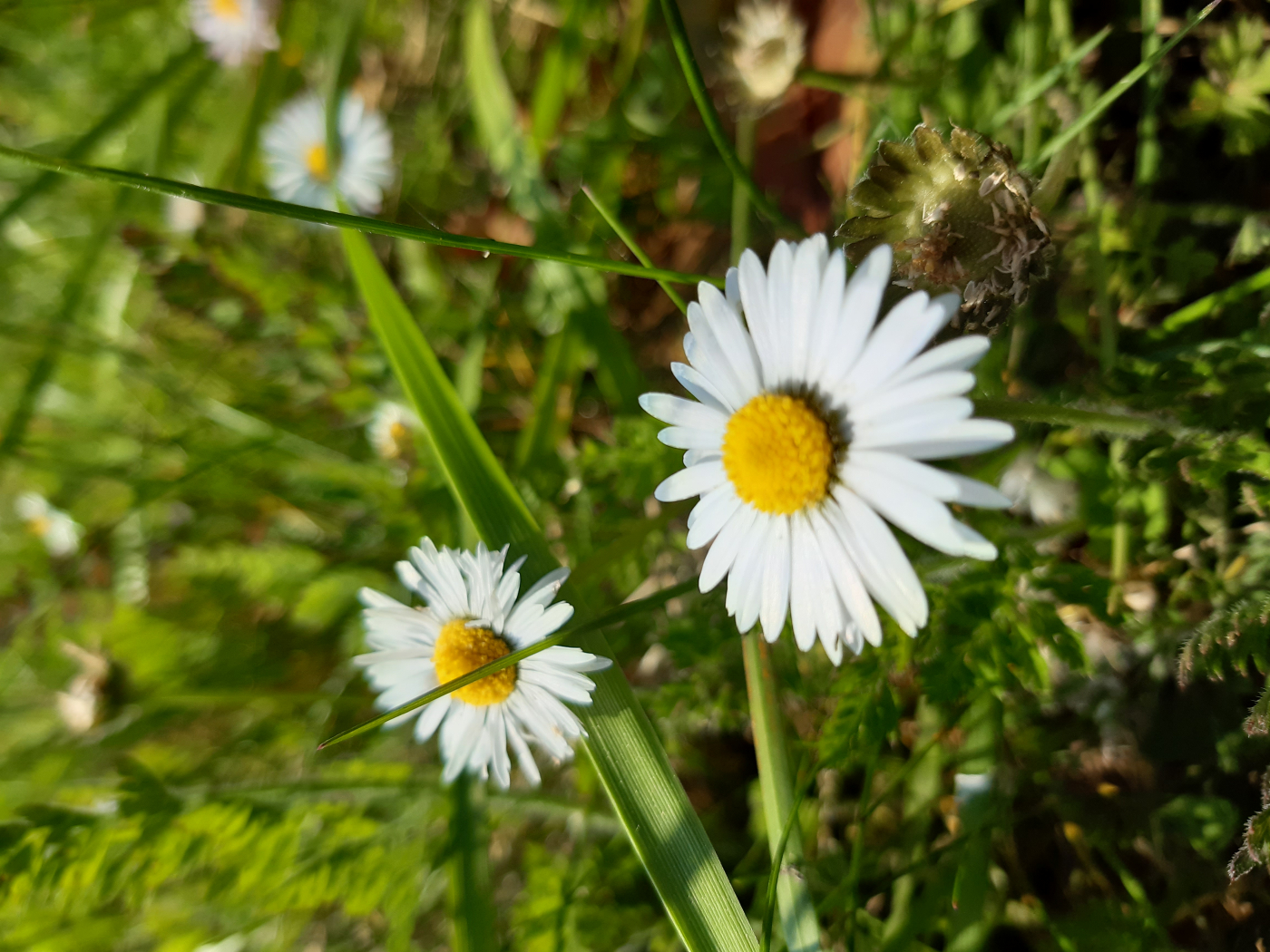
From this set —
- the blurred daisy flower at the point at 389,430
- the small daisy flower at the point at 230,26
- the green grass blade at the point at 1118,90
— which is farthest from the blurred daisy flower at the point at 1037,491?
the small daisy flower at the point at 230,26

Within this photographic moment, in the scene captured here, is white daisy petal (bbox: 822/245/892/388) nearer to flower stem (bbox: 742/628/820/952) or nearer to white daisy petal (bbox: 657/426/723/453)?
white daisy petal (bbox: 657/426/723/453)

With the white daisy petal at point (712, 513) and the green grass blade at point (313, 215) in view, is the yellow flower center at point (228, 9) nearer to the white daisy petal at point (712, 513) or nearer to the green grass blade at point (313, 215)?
the green grass blade at point (313, 215)

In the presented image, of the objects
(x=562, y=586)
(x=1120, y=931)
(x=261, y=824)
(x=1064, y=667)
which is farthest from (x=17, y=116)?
(x=1120, y=931)

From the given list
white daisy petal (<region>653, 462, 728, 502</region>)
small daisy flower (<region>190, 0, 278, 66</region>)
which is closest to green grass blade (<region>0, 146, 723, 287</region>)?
white daisy petal (<region>653, 462, 728, 502</region>)

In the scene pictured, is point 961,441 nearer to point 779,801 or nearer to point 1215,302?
point 779,801

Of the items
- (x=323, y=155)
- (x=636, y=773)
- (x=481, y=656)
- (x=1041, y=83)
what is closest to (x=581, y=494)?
(x=481, y=656)

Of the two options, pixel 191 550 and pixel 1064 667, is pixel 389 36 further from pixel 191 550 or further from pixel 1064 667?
pixel 1064 667
